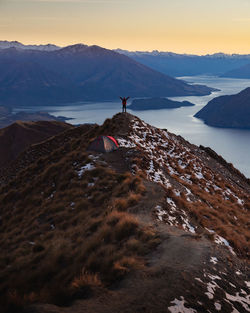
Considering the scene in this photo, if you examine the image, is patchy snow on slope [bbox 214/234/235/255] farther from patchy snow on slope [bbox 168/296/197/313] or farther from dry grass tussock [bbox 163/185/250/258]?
patchy snow on slope [bbox 168/296/197/313]

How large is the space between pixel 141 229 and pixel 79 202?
677cm

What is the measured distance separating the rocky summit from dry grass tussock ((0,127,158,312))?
47 millimetres

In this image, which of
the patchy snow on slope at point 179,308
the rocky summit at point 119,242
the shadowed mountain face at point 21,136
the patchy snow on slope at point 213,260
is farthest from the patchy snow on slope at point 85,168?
the shadowed mountain face at point 21,136

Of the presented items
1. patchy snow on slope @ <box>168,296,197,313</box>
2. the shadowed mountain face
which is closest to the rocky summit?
patchy snow on slope @ <box>168,296,197,313</box>

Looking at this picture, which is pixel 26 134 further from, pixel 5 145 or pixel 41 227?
pixel 41 227

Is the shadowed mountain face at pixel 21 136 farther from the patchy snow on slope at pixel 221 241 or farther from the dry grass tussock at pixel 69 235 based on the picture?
the patchy snow on slope at pixel 221 241

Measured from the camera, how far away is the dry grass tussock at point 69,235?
9266 mm

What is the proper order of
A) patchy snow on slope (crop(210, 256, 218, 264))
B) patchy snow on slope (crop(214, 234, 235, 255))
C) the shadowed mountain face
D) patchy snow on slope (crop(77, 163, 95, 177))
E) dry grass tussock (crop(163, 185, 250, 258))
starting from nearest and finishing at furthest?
1. patchy snow on slope (crop(210, 256, 218, 264))
2. patchy snow on slope (crop(214, 234, 235, 255))
3. dry grass tussock (crop(163, 185, 250, 258))
4. patchy snow on slope (crop(77, 163, 95, 177))
5. the shadowed mountain face

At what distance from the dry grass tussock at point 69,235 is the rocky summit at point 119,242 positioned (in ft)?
0.15

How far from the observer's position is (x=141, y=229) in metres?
12.6

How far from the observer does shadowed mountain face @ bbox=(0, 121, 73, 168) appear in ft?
322

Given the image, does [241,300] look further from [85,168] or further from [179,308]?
[85,168]

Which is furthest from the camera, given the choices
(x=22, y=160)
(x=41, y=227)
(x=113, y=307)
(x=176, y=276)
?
(x=22, y=160)

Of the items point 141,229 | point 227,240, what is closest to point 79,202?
point 141,229
